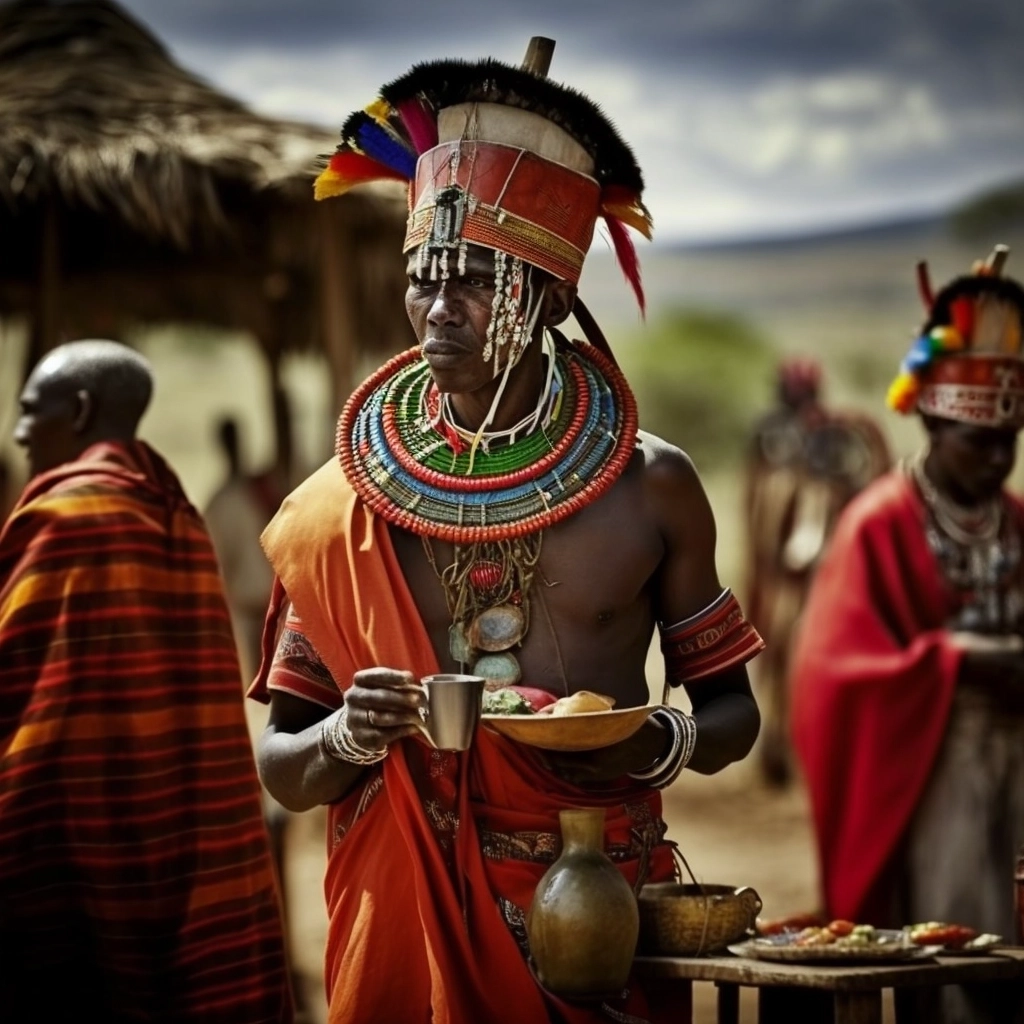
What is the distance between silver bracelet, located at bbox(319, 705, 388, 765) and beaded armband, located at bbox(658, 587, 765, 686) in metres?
0.75

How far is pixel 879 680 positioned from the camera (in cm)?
861

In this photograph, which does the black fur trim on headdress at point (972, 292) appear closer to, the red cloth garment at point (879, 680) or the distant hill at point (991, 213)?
the red cloth garment at point (879, 680)

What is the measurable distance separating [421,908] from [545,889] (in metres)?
0.32

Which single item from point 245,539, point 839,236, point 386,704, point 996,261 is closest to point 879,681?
point 996,261

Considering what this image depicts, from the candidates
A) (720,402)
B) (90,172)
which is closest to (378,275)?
(90,172)

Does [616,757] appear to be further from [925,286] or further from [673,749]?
[925,286]

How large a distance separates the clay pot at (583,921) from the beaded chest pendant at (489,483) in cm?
47

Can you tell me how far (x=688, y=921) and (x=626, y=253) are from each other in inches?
64.0

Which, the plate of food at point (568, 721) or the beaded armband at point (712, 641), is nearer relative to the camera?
the plate of food at point (568, 721)

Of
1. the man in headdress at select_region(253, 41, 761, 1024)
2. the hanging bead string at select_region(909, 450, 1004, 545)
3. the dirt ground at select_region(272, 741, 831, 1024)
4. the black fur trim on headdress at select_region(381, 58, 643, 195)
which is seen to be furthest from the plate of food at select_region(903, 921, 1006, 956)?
the dirt ground at select_region(272, 741, 831, 1024)

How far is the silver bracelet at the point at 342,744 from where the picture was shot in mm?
4527

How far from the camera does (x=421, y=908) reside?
4617 mm

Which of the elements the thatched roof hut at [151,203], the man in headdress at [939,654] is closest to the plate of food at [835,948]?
the man in headdress at [939,654]

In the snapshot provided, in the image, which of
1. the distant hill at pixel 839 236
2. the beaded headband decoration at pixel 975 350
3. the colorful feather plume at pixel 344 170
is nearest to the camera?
the colorful feather plume at pixel 344 170
